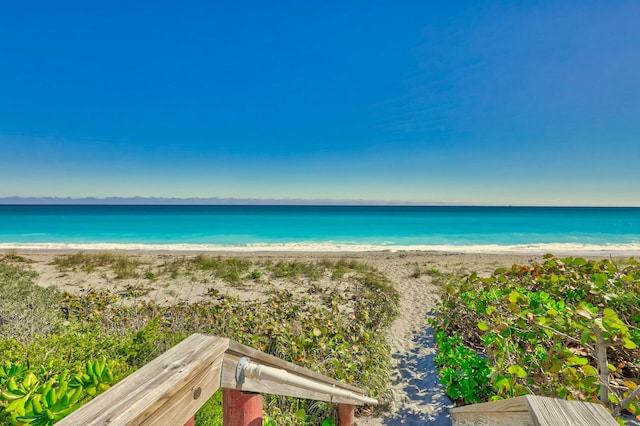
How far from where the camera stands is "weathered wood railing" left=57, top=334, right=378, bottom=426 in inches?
27.7

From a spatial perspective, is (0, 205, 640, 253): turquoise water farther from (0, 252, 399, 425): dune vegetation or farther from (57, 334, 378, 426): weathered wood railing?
(57, 334, 378, 426): weathered wood railing

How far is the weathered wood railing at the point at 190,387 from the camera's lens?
70 cm

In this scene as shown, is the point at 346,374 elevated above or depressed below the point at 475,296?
below

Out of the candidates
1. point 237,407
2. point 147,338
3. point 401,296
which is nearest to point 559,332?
point 237,407

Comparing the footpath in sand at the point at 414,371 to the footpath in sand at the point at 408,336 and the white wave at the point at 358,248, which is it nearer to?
the footpath in sand at the point at 408,336

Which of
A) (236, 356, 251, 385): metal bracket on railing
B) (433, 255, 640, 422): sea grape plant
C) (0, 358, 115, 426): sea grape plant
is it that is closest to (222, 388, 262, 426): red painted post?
(236, 356, 251, 385): metal bracket on railing

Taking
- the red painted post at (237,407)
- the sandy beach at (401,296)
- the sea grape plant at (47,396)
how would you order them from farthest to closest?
the sandy beach at (401,296) < the red painted post at (237,407) < the sea grape plant at (47,396)

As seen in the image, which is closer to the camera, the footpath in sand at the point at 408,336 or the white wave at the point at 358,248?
the footpath in sand at the point at 408,336

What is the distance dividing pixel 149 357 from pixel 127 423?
3014mm

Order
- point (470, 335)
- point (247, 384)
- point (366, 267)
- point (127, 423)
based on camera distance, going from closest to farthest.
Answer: point (127, 423) → point (247, 384) → point (470, 335) → point (366, 267)

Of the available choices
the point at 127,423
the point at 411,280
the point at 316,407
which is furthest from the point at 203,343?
the point at 411,280

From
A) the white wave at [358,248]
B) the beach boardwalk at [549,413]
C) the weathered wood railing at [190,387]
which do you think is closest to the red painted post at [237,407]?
the weathered wood railing at [190,387]

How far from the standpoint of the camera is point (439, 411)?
3961 millimetres

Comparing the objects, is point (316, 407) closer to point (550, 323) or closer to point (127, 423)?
point (550, 323)
